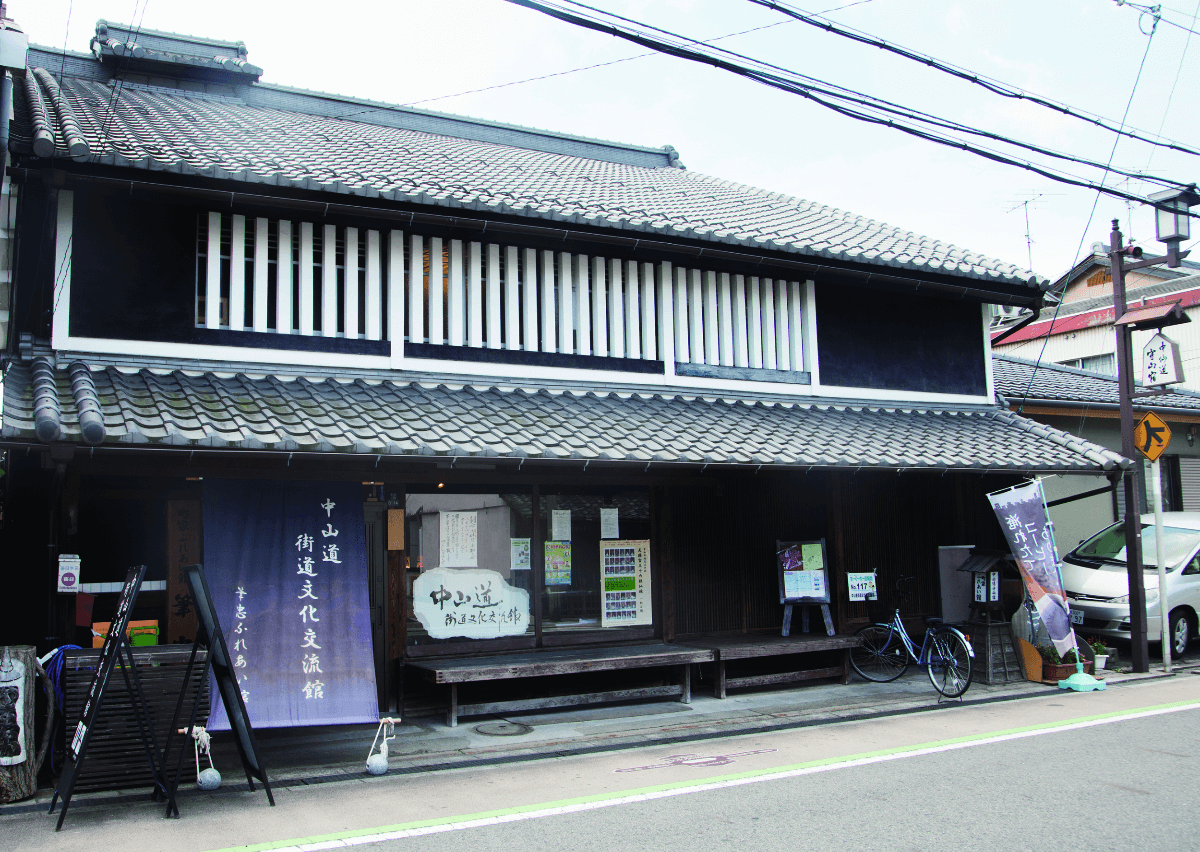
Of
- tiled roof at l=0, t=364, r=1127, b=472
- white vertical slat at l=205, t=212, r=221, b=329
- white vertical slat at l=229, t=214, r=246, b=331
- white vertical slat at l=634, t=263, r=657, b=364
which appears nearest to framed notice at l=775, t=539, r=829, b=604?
tiled roof at l=0, t=364, r=1127, b=472

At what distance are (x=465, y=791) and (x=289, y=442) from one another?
3322 millimetres

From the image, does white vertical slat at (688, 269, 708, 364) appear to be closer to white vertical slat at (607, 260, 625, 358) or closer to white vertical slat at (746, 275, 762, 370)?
white vertical slat at (746, 275, 762, 370)

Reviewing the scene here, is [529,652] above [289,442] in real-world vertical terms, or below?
below

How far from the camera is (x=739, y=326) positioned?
12648 mm

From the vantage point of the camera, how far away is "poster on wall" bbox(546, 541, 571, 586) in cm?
1104

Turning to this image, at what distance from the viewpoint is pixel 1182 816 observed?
20.9ft

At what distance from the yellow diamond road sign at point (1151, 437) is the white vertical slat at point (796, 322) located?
203 inches

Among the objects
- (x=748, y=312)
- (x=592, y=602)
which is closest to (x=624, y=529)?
(x=592, y=602)

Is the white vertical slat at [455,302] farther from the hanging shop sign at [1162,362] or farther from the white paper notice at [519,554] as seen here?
the hanging shop sign at [1162,362]

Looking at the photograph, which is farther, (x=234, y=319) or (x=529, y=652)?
(x=529, y=652)

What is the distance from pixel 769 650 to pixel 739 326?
4478 mm

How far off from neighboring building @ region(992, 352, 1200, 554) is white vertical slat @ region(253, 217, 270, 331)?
12.6 meters

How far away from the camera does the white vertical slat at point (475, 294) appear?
35.5 ft

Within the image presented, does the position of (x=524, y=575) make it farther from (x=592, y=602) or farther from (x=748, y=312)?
(x=748, y=312)
